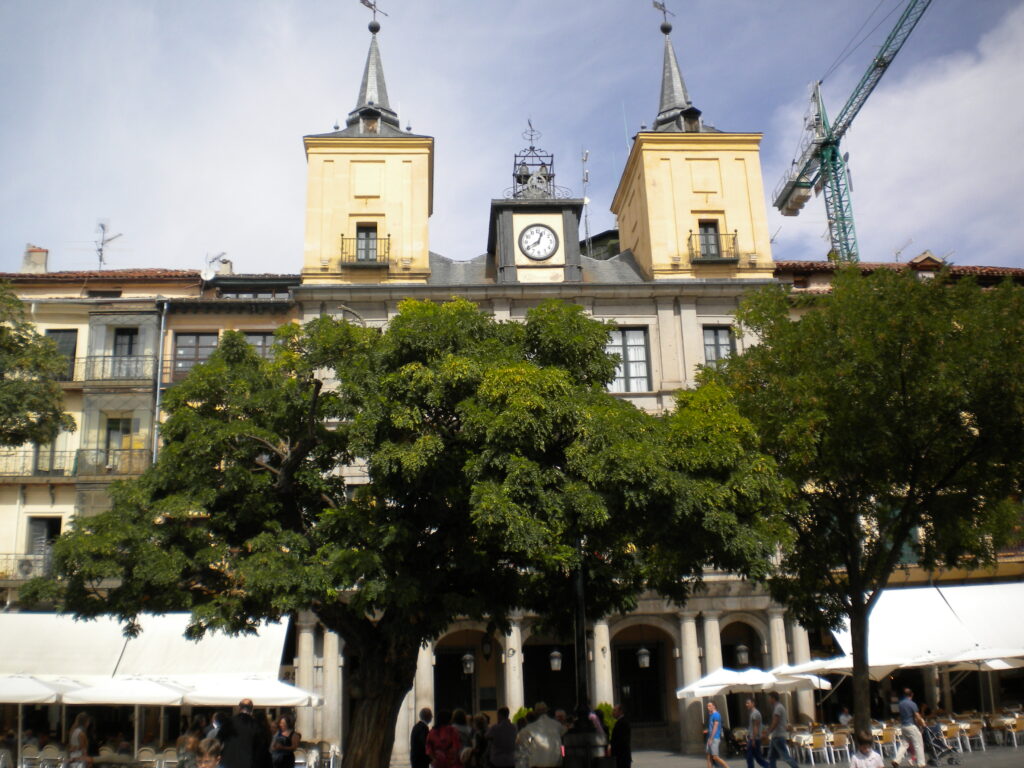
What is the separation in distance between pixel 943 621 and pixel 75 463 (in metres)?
24.2

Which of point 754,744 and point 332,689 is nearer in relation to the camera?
point 754,744

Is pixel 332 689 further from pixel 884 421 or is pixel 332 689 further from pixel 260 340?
pixel 884 421

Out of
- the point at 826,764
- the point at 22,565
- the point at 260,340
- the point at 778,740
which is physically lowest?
the point at 826,764

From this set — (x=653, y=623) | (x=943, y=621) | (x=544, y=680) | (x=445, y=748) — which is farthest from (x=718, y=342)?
(x=445, y=748)

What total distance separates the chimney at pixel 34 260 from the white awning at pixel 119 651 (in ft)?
41.5

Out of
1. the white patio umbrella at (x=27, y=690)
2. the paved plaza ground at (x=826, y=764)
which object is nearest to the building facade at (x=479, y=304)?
the paved plaza ground at (x=826, y=764)

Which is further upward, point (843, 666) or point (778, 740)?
point (843, 666)

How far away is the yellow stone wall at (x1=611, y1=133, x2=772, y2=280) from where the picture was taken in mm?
27922

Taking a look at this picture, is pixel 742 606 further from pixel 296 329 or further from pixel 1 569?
pixel 1 569

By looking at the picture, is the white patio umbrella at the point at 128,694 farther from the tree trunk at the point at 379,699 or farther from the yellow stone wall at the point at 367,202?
the yellow stone wall at the point at 367,202

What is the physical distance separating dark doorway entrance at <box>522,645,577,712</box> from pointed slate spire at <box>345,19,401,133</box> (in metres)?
16.8

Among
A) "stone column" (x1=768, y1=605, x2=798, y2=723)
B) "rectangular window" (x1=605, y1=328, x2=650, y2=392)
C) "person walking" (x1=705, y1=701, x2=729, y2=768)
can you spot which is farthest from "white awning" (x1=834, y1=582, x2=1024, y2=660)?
"rectangular window" (x1=605, y1=328, x2=650, y2=392)

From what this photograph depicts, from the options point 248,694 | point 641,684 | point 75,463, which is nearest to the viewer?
point 248,694

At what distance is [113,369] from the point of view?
27.7 metres
